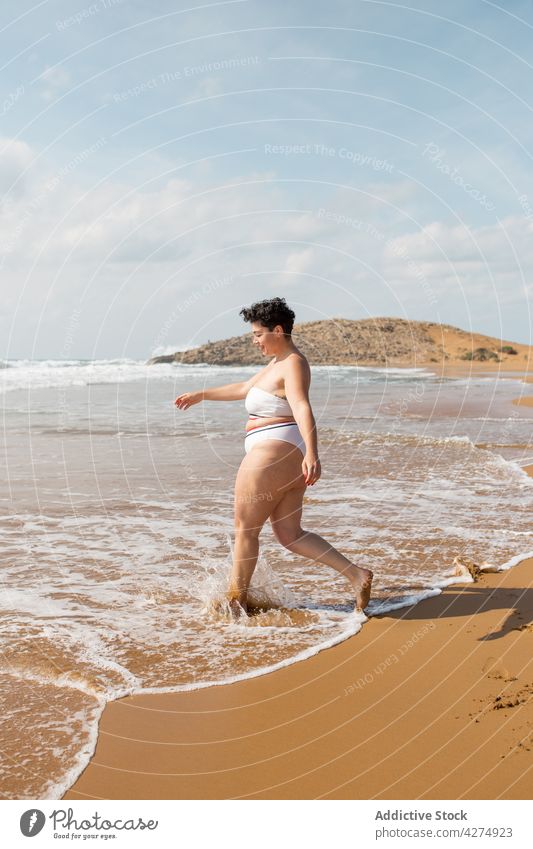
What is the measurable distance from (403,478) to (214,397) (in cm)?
527

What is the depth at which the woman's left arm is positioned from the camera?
171 inches

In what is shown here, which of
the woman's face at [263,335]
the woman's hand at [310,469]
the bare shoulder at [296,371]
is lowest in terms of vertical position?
the woman's hand at [310,469]

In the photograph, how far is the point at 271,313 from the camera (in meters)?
4.77

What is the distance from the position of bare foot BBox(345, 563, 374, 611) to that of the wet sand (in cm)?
40

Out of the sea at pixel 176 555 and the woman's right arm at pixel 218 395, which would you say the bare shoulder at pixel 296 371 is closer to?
the woman's right arm at pixel 218 395

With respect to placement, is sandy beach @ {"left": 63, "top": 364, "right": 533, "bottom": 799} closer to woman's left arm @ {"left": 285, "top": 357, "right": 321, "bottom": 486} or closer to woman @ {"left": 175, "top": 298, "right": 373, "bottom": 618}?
woman @ {"left": 175, "top": 298, "right": 373, "bottom": 618}

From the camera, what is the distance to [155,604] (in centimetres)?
523

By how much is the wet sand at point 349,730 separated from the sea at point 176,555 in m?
0.17

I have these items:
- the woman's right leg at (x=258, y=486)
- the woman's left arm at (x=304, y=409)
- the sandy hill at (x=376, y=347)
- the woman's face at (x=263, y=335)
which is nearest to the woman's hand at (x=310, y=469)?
the woman's left arm at (x=304, y=409)

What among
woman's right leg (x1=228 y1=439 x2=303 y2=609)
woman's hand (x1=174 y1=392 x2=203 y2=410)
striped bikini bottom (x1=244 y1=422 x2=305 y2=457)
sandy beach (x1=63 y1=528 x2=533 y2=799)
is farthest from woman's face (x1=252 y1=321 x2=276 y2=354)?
sandy beach (x1=63 y1=528 x2=533 y2=799)

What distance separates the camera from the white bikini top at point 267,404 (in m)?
4.71

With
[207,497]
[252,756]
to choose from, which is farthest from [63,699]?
[207,497]

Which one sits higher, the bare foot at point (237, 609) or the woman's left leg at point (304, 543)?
the woman's left leg at point (304, 543)
